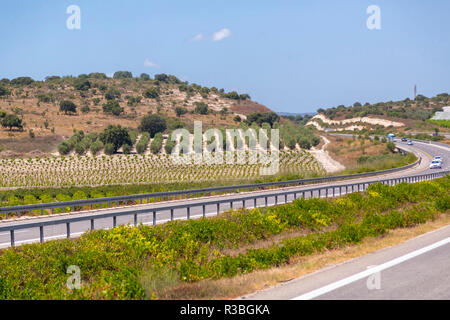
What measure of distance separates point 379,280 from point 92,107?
362 feet

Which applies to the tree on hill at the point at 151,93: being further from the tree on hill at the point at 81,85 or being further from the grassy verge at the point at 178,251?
the grassy verge at the point at 178,251

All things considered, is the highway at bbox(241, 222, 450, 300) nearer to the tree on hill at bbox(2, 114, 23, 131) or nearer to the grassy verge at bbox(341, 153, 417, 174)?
the grassy verge at bbox(341, 153, 417, 174)

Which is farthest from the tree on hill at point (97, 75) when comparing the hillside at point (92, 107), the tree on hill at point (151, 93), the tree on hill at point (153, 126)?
the tree on hill at point (153, 126)

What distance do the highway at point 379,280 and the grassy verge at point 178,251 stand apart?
1705 millimetres

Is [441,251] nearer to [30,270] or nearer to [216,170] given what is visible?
[30,270]

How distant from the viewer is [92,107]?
370 feet

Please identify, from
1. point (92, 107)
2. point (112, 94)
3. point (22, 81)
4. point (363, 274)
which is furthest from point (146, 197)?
point (22, 81)

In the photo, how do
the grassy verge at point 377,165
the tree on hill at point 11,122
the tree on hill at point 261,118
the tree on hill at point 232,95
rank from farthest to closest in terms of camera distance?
the tree on hill at point 232,95 < the tree on hill at point 261,118 < the tree on hill at point 11,122 < the grassy verge at point 377,165

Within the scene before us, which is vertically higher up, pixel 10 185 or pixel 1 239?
pixel 1 239

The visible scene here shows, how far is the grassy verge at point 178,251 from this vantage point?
27.3 ft

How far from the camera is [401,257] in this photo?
10.6 meters

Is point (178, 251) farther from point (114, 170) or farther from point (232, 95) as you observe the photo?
point (232, 95)
